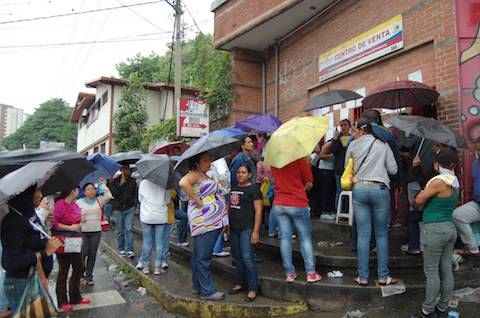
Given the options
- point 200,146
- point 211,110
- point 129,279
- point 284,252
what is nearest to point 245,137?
point 200,146

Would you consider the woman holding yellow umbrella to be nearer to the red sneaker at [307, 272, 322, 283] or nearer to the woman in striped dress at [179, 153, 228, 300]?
the red sneaker at [307, 272, 322, 283]

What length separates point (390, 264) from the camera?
4961mm

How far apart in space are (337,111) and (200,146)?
16.2ft

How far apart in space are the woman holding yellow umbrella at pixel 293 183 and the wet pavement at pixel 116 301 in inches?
68.8

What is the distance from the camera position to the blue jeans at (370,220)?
4367 millimetres

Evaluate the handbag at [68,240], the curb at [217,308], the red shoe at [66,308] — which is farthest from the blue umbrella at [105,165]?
the curb at [217,308]

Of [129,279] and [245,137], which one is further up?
[245,137]

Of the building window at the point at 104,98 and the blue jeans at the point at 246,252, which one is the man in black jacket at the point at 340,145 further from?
the building window at the point at 104,98

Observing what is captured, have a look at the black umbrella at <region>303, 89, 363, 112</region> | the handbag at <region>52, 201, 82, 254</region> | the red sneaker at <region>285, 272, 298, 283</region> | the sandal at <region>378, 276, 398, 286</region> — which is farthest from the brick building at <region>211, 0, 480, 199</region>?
the handbag at <region>52, 201, 82, 254</region>

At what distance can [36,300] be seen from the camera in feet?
10.9

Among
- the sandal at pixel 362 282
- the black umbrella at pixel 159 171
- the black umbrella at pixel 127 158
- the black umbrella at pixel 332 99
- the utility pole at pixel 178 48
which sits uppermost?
the utility pole at pixel 178 48

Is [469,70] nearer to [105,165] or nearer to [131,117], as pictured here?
[105,165]

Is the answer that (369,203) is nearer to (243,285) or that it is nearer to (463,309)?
(463,309)

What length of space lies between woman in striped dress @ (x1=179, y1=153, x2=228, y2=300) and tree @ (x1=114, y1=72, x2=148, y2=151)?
14477 millimetres
